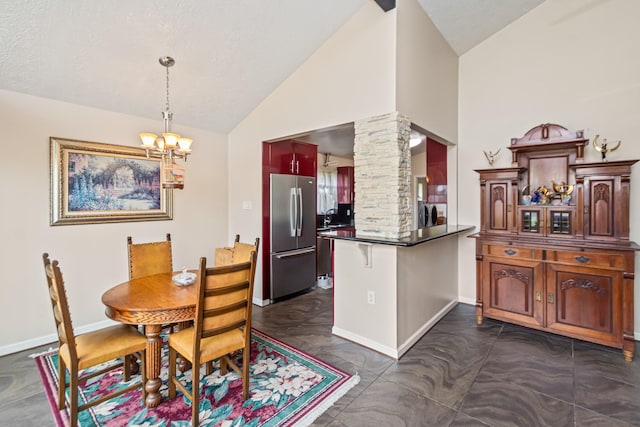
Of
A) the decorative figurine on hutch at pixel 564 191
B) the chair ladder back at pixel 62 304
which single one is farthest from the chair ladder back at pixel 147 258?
the decorative figurine on hutch at pixel 564 191

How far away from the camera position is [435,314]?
3584 millimetres

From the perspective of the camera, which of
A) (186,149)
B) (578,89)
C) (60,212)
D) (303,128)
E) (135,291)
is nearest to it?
(135,291)

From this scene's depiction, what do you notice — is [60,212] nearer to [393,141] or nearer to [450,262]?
[393,141]

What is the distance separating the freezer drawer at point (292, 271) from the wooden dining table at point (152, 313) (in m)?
1.97

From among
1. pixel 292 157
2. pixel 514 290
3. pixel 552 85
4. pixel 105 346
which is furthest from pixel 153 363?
pixel 552 85

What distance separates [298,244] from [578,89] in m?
3.93

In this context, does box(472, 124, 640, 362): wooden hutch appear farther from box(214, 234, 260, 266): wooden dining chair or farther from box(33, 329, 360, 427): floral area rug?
box(214, 234, 260, 266): wooden dining chair

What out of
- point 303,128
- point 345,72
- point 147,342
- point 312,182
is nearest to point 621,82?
point 345,72

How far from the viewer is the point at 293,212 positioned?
448cm

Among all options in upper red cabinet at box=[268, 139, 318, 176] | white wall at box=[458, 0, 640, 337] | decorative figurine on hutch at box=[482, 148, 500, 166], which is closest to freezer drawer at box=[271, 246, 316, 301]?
upper red cabinet at box=[268, 139, 318, 176]

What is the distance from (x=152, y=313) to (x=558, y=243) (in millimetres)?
3774

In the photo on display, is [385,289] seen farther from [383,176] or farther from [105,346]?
[105,346]

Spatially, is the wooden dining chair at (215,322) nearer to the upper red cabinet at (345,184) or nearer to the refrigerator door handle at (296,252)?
the refrigerator door handle at (296,252)

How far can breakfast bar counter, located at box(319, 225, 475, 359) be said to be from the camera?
111 inches
